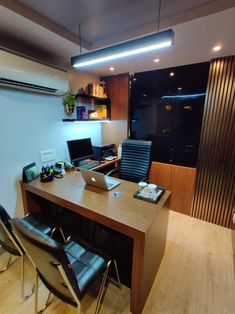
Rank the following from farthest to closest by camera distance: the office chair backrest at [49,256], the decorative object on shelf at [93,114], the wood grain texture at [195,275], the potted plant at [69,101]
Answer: the decorative object on shelf at [93,114], the potted plant at [69,101], the wood grain texture at [195,275], the office chair backrest at [49,256]

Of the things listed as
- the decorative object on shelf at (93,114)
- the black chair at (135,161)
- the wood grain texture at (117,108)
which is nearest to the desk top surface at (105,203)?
the black chair at (135,161)

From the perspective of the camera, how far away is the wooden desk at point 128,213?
4.07ft

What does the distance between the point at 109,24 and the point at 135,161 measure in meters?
1.79

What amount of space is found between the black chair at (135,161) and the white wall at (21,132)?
1075 mm

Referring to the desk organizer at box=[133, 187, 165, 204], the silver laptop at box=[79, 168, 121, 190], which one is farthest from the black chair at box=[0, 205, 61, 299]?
the desk organizer at box=[133, 187, 165, 204]

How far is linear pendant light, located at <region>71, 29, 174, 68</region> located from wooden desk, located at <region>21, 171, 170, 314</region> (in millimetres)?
1376

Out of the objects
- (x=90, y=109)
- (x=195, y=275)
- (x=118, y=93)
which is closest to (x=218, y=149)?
(x=195, y=275)

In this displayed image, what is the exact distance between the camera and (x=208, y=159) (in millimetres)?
2566

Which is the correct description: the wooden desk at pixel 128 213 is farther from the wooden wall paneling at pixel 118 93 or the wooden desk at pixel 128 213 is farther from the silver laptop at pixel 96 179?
the wooden wall paneling at pixel 118 93

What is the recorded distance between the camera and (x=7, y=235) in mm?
1394

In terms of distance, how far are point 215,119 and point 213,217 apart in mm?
1550

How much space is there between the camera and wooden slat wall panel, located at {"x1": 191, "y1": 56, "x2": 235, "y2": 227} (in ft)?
7.59

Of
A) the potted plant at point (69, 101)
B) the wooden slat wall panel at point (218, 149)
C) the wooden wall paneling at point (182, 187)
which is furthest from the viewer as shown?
the wooden wall paneling at point (182, 187)

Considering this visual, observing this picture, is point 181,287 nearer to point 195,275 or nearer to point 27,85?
point 195,275
